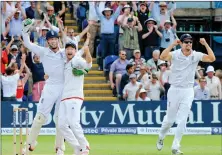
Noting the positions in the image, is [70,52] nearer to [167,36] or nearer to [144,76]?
[144,76]

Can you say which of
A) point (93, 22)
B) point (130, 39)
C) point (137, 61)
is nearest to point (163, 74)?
point (137, 61)

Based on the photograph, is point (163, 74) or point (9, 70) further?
point (163, 74)

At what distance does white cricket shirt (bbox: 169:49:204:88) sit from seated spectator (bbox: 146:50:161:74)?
28.6 feet

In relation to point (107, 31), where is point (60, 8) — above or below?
above

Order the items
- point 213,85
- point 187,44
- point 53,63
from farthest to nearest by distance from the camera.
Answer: point 213,85
point 187,44
point 53,63

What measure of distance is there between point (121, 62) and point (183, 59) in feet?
29.0

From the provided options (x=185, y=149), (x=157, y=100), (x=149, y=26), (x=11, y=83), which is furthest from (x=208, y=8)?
(x=185, y=149)

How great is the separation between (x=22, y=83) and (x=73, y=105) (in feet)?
32.7

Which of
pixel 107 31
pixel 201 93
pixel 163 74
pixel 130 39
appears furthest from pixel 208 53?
pixel 107 31

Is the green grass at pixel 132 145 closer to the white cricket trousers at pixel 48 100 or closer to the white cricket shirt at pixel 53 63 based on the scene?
the white cricket trousers at pixel 48 100

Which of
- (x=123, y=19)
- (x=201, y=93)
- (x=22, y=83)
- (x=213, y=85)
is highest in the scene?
(x=123, y=19)

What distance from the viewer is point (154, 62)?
26.1 meters

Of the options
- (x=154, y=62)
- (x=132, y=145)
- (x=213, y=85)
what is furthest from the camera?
(x=154, y=62)

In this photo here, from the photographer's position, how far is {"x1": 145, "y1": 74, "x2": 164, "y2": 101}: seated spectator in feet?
82.0
